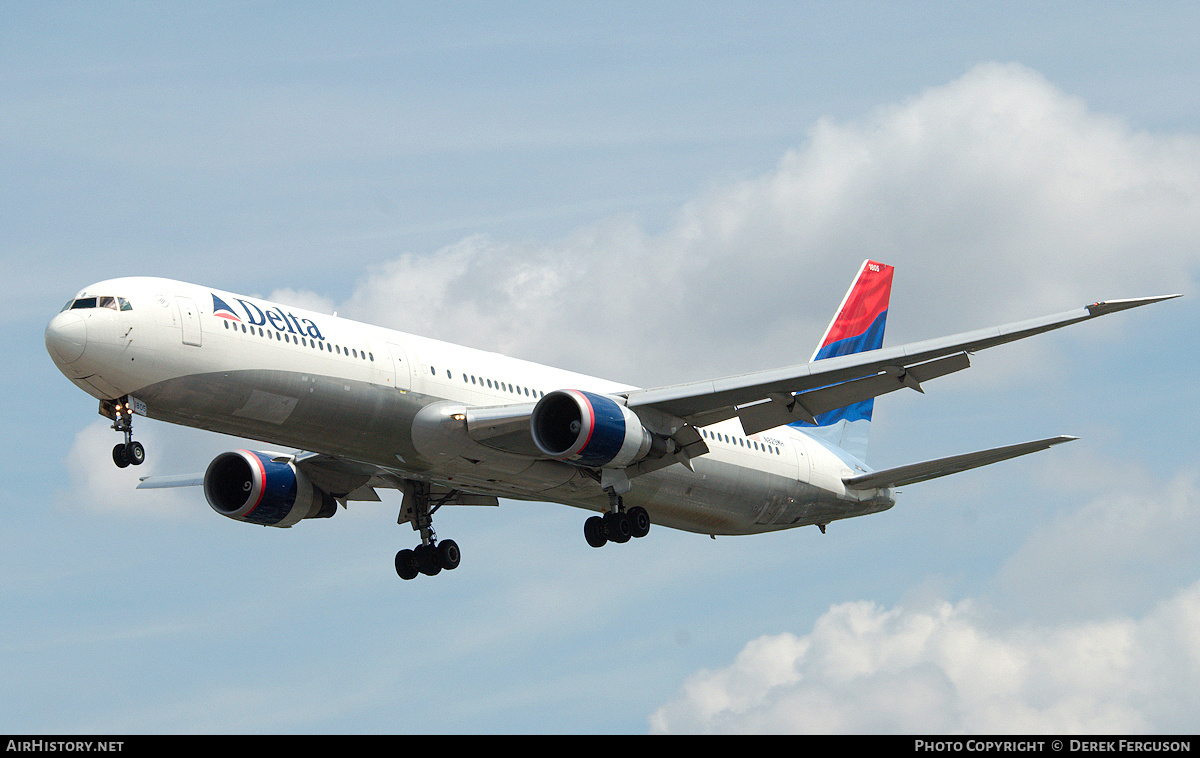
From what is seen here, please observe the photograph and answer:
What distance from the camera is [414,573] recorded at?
40.0m

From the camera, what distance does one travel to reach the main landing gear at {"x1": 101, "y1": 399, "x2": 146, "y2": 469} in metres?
28.6

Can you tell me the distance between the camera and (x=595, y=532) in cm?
3625

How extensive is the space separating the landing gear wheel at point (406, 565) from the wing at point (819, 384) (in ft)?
30.3

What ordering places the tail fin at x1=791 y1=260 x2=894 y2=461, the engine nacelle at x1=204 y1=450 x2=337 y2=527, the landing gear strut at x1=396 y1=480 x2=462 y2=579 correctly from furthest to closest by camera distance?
the tail fin at x1=791 y1=260 x2=894 y2=461, the landing gear strut at x1=396 y1=480 x2=462 y2=579, the engine nacelle at x1=204 y1=450 x2=337 y2=527

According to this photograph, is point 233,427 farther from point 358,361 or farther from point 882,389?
point 882,389

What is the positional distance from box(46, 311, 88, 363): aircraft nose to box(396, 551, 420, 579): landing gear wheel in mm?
13732

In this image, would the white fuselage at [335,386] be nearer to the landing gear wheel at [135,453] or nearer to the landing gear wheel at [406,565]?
the landing gear wheel at [135,453]

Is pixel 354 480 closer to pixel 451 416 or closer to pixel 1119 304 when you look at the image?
pixel 451 416

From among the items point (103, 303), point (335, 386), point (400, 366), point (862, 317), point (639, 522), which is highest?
point (862, 317)

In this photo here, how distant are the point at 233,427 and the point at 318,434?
189cm

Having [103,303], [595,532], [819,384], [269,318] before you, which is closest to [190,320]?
[103,303]

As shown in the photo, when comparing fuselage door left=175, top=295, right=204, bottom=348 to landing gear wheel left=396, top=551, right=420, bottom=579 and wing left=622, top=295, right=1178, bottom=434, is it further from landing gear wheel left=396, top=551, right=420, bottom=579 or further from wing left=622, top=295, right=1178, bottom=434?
landing gear wheel left=396, top=551, right=420, bottom=579

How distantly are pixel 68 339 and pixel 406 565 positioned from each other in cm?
1412

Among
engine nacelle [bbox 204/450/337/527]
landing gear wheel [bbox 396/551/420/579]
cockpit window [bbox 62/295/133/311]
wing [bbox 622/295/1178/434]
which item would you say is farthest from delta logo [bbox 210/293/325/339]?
landing gear wheel [bbox 396/551/420/579]
